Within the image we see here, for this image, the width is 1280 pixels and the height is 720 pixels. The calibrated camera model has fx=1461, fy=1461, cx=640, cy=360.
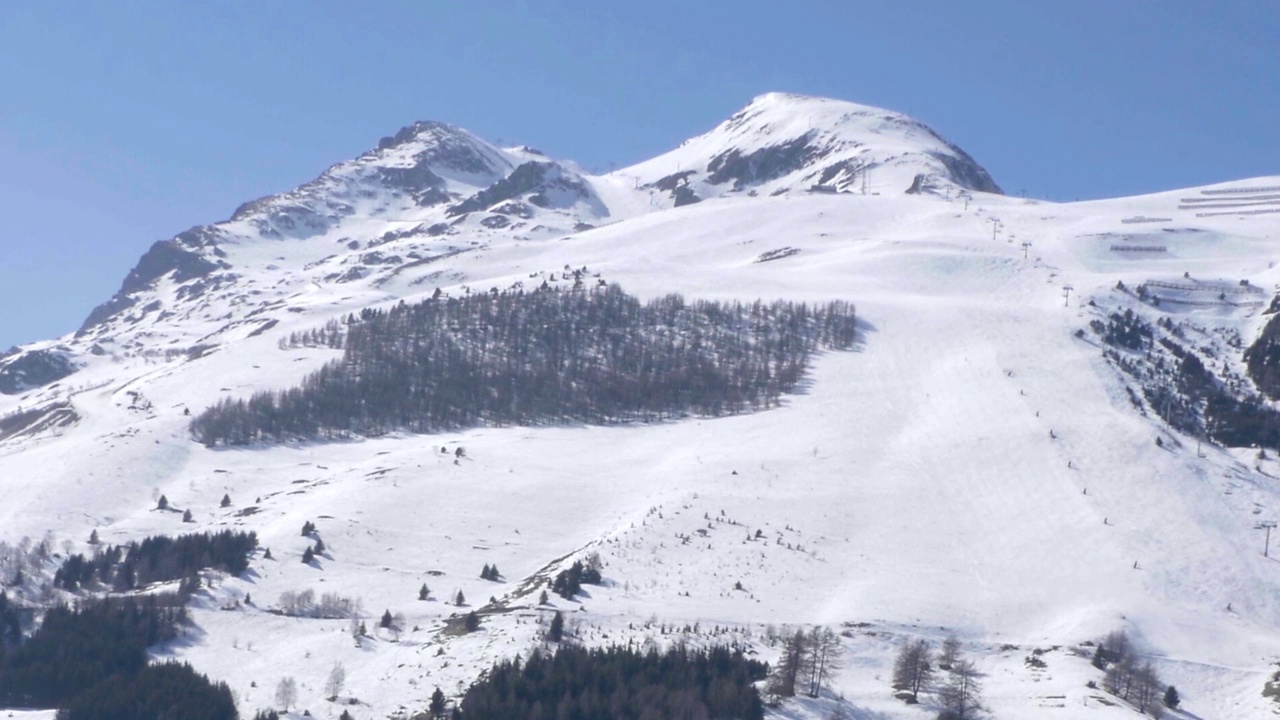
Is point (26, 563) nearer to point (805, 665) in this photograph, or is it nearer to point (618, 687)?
point (618, 687)

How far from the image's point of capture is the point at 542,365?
137m

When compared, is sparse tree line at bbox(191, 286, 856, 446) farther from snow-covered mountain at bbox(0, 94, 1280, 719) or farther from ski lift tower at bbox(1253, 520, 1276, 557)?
ski lift tower at bbox(1253, 520, 1276, 557)

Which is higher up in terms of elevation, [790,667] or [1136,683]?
[1136,683]

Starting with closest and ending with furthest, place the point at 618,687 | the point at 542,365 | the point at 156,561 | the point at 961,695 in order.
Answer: the point at 618,687
the point at 961,695
the point at 156,561
the point at 542,365

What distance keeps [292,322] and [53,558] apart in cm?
9263

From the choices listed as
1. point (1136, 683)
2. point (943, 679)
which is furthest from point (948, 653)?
point (1136, 683)

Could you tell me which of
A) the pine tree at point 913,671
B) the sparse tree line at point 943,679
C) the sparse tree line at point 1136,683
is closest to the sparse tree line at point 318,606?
the pine tree at point 913,671

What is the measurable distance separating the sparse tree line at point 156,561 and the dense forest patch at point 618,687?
25.9m

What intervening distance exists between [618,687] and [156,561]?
115ft

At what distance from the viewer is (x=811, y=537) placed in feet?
282

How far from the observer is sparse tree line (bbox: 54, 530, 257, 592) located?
82.1 meters

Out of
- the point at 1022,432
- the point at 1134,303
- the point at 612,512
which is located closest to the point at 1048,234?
the point at 1134,303

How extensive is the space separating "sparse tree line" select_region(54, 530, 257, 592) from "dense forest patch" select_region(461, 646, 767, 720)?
25914mm

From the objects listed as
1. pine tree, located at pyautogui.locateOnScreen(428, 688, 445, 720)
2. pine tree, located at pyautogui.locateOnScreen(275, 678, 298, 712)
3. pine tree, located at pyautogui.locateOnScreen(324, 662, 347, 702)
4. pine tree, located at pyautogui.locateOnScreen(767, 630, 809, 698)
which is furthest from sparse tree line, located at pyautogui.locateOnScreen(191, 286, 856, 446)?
pine tree, located at pyautogui.locateOnScreen(428, 688, 445, 720)
